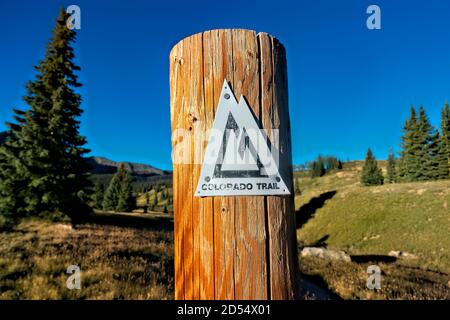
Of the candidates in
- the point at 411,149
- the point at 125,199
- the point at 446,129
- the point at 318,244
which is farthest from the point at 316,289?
the point at 446,129

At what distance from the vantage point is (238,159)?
1.49m

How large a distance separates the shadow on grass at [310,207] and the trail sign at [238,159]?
3593 centimetres

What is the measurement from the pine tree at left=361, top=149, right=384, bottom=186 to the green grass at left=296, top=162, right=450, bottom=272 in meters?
30.0

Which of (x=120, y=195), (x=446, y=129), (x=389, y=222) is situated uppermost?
(x=446, y=129)

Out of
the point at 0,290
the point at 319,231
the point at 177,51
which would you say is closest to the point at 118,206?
the point at 319,231

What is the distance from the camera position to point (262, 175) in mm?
1499

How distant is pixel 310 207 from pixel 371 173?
113 feet

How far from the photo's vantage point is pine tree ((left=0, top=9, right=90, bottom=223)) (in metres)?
16.5

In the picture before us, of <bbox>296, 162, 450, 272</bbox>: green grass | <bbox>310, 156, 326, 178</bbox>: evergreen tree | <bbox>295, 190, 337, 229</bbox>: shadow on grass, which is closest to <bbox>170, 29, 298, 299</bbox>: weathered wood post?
<bbox>296, 162, 450, 272</bbox>: green grass

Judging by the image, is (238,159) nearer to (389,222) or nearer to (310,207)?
(389,222)

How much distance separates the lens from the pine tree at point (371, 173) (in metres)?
63.2

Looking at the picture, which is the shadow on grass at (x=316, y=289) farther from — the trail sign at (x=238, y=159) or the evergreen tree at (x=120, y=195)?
the evergreen tree at (x=120, y=195)

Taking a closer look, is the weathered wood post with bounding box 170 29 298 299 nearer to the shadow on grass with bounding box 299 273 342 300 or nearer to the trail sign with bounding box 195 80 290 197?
the trail sign with bounding box 195 80 290 197

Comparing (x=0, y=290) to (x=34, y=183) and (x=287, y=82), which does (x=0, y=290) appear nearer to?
(x=287, y=82)
